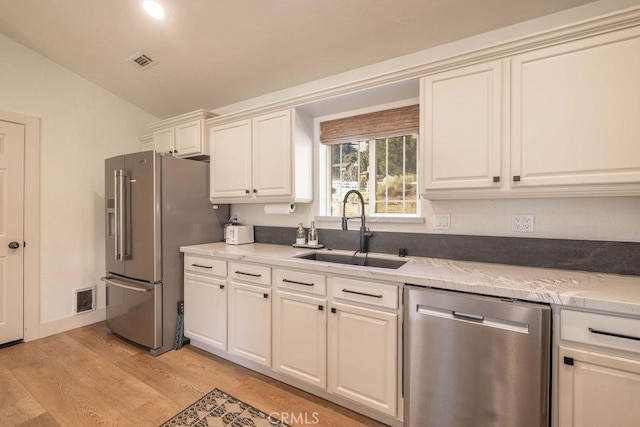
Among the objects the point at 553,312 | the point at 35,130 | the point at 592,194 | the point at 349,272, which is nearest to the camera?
the point at 553,312

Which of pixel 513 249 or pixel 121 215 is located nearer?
pixel 513 249

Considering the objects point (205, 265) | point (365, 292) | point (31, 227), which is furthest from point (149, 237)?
point (365, 292)

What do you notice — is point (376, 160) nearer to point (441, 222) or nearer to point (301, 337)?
point (441, 222)

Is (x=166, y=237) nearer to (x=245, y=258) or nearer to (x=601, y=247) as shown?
(x=245, y=258)

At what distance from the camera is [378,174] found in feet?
8.30

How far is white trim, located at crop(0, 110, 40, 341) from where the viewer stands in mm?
2844

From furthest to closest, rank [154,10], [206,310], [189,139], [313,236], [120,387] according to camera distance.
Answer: [189,139], [313,236], [206,310], [154,10], [120,387]

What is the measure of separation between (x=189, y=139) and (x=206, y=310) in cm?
174

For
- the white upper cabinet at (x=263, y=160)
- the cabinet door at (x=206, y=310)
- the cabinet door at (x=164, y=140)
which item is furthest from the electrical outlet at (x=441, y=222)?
the cabinet door at (x=164, y=140)

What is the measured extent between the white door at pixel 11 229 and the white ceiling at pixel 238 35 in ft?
3.22

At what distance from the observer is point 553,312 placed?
1.26m

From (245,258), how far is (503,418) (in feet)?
5.81

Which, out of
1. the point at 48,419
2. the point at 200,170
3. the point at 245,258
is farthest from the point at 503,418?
the point at 200,170

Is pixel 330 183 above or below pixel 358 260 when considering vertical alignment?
above
